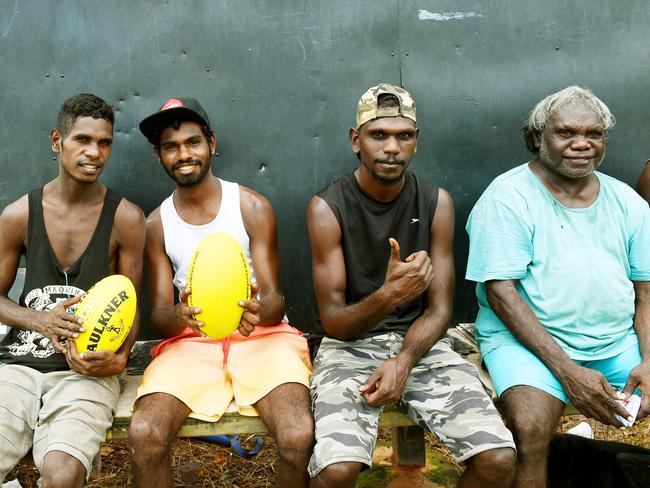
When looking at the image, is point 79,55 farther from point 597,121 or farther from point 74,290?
point 597,121

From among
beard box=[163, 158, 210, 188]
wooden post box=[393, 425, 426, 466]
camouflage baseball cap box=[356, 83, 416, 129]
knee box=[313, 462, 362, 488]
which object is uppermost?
camouflage baseball cap box=[356, 83, 416, 129]

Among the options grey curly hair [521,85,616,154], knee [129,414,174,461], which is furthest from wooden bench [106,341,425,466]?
grey curly hair [521,85,616,154]

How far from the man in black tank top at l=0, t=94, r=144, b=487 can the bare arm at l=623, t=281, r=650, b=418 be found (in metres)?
2.28

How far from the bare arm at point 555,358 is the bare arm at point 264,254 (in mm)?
1020

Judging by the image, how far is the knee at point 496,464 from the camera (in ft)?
10.0

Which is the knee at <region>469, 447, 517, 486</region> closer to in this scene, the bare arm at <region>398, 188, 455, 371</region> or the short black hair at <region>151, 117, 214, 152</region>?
the bare arm at <region>398, 188, 455, 371</region>

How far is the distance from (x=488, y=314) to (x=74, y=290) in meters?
1.97

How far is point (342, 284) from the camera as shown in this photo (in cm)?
358

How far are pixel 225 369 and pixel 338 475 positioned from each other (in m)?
0.84

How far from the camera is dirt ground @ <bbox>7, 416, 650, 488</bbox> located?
419 cm

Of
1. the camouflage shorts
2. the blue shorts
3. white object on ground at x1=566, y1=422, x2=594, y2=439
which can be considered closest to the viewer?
the camouflage shorts

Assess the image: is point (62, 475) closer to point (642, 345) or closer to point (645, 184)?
point (642, 345)

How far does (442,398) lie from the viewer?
3.30 meters

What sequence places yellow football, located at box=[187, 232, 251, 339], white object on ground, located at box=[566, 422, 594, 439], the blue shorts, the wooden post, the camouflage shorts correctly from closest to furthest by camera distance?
the camouflage shorts
yellow football, located at box=[187, 232, 251, 339]
the blue shorts
the wooden post
white object on ground, located at box=[566, 422, 594, 439]
